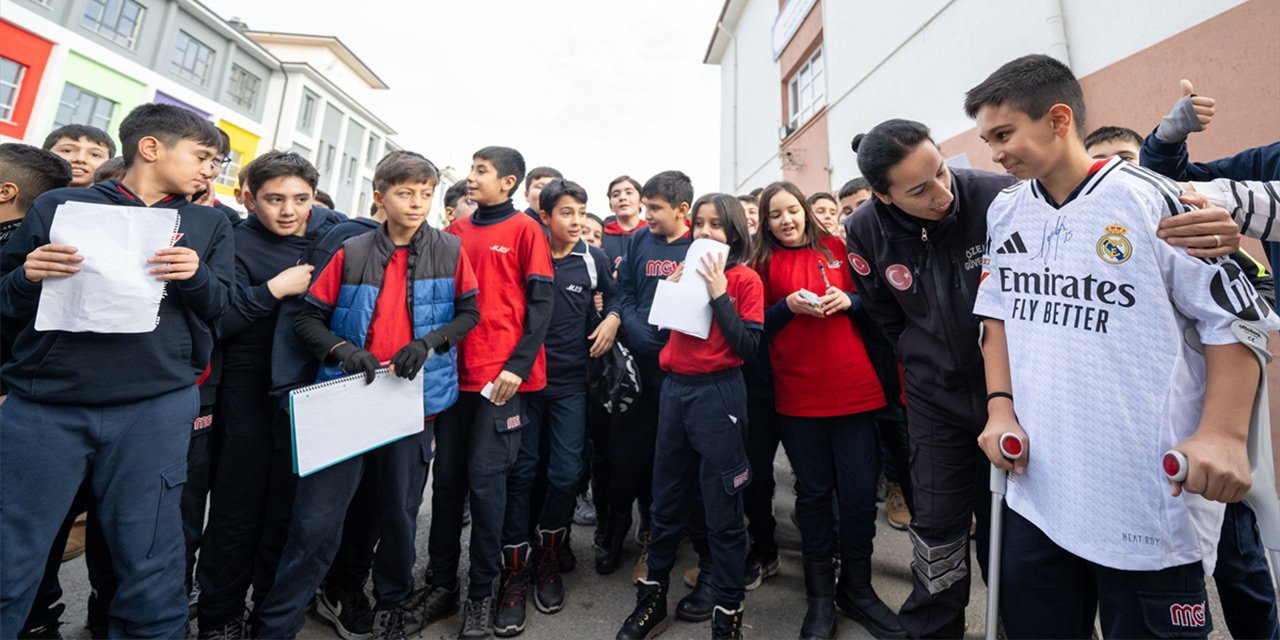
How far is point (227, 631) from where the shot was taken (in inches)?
81.9

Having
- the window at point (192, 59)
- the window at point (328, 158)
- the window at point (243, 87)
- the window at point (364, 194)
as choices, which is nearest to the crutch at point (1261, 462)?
the window at point (192, 59)

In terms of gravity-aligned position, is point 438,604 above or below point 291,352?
below

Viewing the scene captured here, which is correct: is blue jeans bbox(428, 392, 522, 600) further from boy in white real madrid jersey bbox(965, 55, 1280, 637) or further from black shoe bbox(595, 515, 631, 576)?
boy in white real madrid jersey bbox(965, 55, 1280, 637)

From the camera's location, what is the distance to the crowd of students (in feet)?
3.78

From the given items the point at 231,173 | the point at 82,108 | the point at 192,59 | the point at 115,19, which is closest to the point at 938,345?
the point at 82,108

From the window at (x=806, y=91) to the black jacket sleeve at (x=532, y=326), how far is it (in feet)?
25.8

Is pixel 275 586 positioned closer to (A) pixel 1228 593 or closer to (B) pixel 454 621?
(B) pixel 454 621

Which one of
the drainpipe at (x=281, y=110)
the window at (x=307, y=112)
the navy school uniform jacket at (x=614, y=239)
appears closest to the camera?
the navy school uniform jacket at (x=614, y=239)

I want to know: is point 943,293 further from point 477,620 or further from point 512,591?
point 477,620

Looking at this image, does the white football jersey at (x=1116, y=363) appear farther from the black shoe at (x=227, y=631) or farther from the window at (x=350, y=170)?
the window at (x=350, y=170)

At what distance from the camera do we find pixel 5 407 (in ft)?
5.16

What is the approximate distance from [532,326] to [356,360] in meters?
0.79

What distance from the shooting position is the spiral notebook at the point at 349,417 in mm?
1763

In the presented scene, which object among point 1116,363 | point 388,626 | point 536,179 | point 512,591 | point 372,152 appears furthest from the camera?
point 372,152
